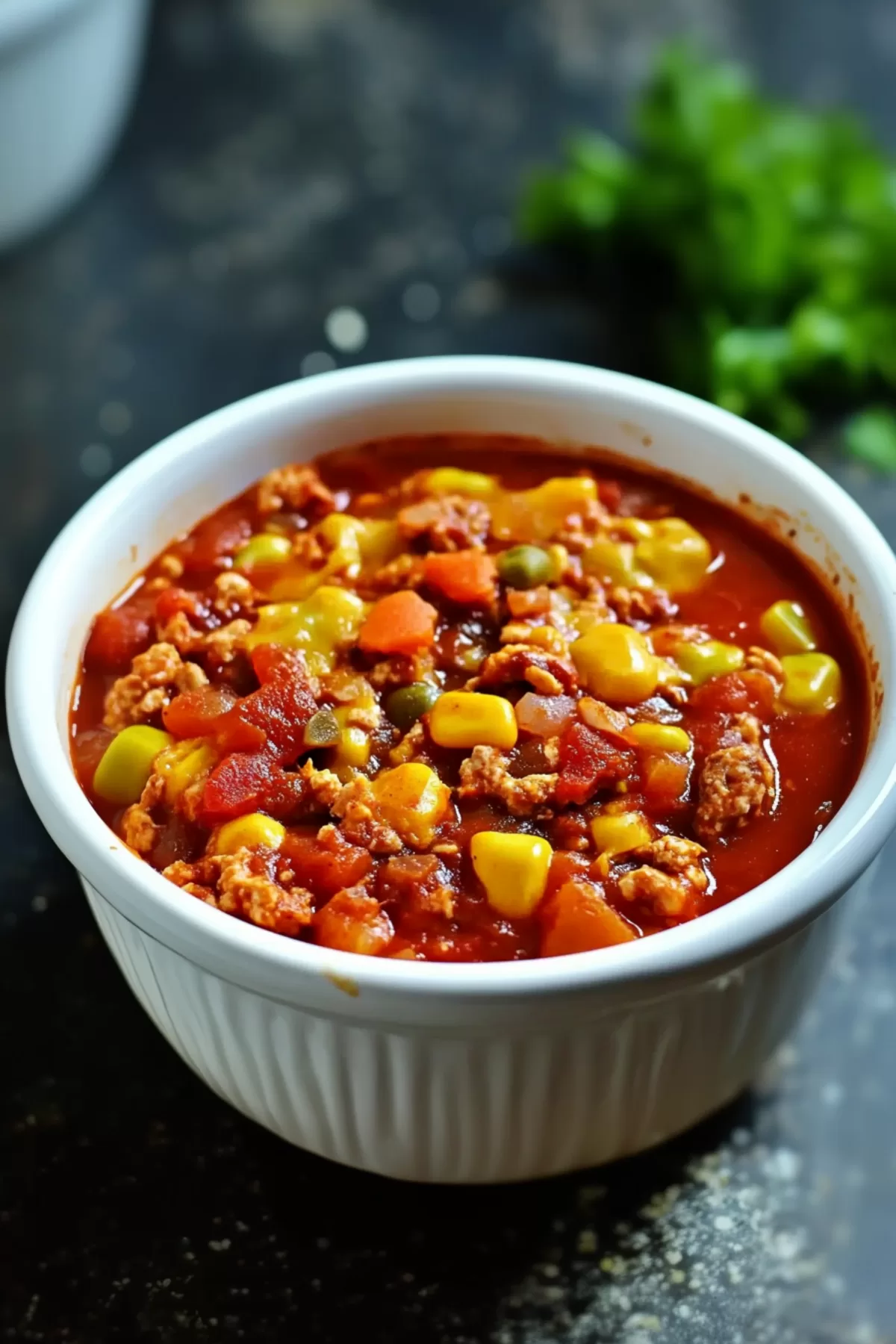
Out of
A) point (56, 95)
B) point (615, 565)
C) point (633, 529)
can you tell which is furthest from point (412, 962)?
point (56, 95)

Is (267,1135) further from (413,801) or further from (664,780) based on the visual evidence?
(664,780)

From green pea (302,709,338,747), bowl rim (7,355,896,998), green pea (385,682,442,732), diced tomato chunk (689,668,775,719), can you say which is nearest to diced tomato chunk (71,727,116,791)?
bowl rim (7,355,896,998)

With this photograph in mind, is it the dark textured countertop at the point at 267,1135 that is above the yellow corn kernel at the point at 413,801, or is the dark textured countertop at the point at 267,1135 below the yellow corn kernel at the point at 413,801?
below

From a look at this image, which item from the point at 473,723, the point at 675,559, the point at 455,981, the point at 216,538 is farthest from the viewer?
the point at 216,538

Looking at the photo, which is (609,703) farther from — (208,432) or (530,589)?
(208,432)

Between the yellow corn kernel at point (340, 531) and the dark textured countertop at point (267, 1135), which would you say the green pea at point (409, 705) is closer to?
the yellow corn kernel at point (340, 531)

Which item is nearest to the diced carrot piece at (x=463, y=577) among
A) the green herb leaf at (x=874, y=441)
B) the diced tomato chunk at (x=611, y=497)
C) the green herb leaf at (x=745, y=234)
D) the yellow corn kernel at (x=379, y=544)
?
the yellow corn kernel at (x=379, y=544)
